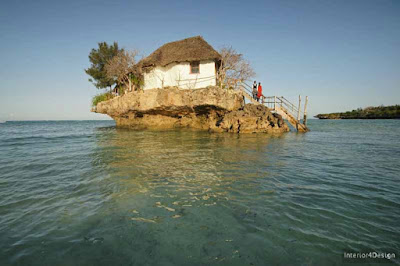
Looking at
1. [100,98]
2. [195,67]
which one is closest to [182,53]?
[195,67]

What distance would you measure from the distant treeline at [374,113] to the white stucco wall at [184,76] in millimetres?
60693

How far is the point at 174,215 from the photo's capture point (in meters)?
3.49

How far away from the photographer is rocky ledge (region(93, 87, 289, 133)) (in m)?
19.0

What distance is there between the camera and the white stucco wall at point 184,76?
20812mm

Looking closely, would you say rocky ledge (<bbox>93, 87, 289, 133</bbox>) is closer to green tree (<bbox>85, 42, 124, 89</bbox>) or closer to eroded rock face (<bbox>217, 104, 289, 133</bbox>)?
eroded rock face (<bbox>217, 104, 289, 133</bbox>)

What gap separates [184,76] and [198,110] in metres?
4.24

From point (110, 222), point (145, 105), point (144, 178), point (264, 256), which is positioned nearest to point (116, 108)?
point (145, 105)

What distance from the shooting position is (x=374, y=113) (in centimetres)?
5756

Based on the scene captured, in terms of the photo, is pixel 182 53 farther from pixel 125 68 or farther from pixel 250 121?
pixel 250 121

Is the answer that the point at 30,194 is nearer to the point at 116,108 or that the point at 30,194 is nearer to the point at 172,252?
the point at 172,252

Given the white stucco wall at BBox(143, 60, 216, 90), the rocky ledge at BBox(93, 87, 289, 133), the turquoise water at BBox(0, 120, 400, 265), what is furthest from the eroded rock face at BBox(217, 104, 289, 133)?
the turquoise water at BBox(0, 120, 400, 265)

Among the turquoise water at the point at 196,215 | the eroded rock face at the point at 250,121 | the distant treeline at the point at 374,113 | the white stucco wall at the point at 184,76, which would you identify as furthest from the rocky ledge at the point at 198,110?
the distant treeline at the point at 374,113

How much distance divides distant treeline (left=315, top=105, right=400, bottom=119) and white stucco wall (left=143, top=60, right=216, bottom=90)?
199ft

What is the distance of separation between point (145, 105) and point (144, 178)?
56.7 ft
